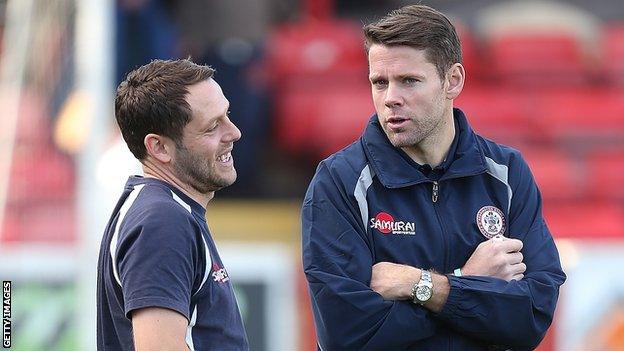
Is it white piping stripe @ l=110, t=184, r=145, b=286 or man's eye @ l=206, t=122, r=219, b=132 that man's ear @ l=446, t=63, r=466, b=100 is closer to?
man's eye @ l=206, t=122, r=219, b=132

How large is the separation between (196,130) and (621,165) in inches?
249

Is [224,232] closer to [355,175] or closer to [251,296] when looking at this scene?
[251,296]

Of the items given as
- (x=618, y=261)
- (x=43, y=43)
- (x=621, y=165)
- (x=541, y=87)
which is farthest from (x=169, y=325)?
(x=541, y=87)

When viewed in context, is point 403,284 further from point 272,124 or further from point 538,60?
point 538,60

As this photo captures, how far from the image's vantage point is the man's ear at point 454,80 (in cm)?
311

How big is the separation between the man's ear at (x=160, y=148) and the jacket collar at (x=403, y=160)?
54 centimetres

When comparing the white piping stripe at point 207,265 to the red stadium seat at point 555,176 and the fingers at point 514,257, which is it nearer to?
the fingers at point 514,257

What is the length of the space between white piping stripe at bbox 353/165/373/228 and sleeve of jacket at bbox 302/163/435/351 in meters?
0.02

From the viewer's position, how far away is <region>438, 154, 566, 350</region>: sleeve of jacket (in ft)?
9.61

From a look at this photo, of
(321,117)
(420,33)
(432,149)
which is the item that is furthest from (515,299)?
(321,117)

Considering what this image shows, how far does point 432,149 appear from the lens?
3088 millimetres

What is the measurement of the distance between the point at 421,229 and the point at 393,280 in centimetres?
15

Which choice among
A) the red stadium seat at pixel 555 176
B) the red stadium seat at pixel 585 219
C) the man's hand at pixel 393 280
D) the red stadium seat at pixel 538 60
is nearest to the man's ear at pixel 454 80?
the man's hand at pixel 393 280

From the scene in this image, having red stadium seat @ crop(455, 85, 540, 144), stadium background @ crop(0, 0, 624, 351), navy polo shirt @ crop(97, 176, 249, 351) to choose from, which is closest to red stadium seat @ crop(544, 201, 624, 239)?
stadium background @ crop(0, 0, 624, 351)
